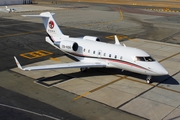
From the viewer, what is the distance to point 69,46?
24062mm

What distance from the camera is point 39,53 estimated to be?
1191 inches

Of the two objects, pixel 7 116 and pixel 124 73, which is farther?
pixel 124 73

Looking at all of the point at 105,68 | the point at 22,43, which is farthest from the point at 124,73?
the point at 22,43

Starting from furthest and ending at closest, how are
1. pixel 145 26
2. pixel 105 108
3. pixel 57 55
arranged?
1. pixel 145 26
2. pixel 57 55
3. pixel 105 108

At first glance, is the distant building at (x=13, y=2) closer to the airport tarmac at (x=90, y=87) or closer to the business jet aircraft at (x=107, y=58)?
the airport tarmac at (x=90, y=87)

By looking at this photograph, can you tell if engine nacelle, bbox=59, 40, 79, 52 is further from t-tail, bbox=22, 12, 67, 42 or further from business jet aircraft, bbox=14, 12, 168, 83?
t-tail, bbox=22, 12, 67, 42

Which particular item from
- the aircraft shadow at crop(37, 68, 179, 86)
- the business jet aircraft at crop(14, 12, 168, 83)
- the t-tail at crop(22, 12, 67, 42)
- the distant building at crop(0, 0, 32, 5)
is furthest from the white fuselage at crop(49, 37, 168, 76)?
the distant building at crop(0, 0, 32, 5)

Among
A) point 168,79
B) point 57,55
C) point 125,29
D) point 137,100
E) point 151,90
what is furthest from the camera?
point 125,29

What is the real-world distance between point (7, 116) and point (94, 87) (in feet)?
25.0

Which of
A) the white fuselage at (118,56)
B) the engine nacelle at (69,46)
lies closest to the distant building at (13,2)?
the engine nacelle at (69,46)

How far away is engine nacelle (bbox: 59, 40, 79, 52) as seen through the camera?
24.0m

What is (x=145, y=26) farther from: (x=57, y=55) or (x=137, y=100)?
(x=137, y=100)

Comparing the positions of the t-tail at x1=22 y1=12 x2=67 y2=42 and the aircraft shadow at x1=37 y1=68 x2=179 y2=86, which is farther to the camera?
the t-tail at x1=22 y1=12 x2=67 y2=42

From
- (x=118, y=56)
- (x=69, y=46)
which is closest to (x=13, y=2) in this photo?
(x=69, y=46)
